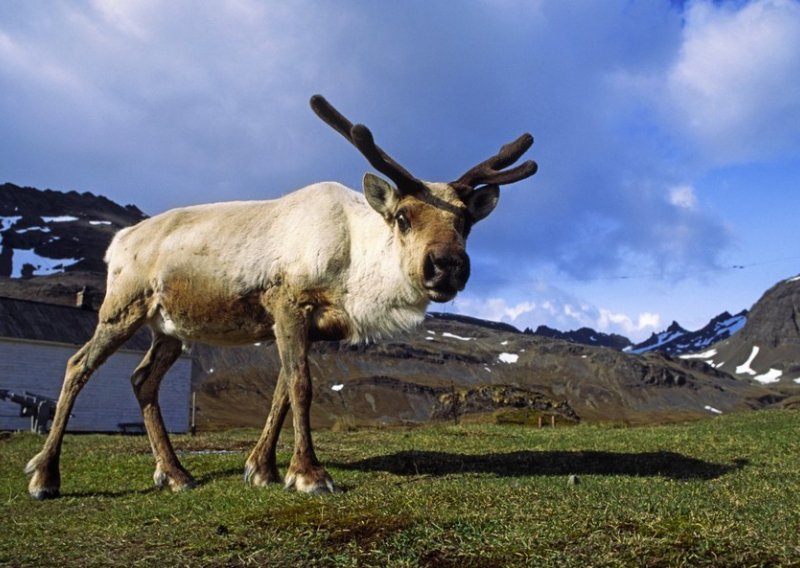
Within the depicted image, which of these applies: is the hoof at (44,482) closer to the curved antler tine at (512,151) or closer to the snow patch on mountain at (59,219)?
the curved antler tine at (512,151)

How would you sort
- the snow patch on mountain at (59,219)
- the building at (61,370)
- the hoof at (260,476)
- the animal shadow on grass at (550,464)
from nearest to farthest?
1. the hoof at (260,476)
2. the animal shadow on grass at (550,464)
3. the building at (61,370)
4. the snow patch on mountain at (59,219)

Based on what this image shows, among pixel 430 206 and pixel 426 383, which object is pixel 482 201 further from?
pixel 426 383

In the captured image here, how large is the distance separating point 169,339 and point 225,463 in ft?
6.52

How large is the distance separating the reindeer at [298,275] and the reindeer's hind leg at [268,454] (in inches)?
0.6

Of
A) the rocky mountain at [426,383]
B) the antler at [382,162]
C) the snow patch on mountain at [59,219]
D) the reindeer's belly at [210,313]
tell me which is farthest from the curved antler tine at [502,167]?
the snow patch on mountain at [59,219]

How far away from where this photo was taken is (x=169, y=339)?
37.1 ft

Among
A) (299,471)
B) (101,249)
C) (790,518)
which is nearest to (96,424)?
(299,471)

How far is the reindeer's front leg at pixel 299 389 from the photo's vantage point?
8125 millimetres

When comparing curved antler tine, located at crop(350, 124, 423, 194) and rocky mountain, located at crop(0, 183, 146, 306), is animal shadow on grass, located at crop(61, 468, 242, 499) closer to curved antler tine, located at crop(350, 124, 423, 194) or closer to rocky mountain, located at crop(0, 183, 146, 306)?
curved antler tine, located at crop(350, 124, 423, 194)

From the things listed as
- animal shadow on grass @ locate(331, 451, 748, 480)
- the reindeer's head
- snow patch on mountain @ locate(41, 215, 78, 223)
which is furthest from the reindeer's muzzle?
snow patch on mountain @ locate(41, 215, 78, 223)

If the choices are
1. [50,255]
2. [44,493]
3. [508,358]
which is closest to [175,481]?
[44,493]

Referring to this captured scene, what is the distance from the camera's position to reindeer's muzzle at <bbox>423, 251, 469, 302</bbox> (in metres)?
8.20

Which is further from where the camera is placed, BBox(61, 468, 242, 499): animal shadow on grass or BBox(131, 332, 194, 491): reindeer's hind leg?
BBox(131, 332, 194, 491): reindeer's hind leg

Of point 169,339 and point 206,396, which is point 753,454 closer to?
point 169,339
